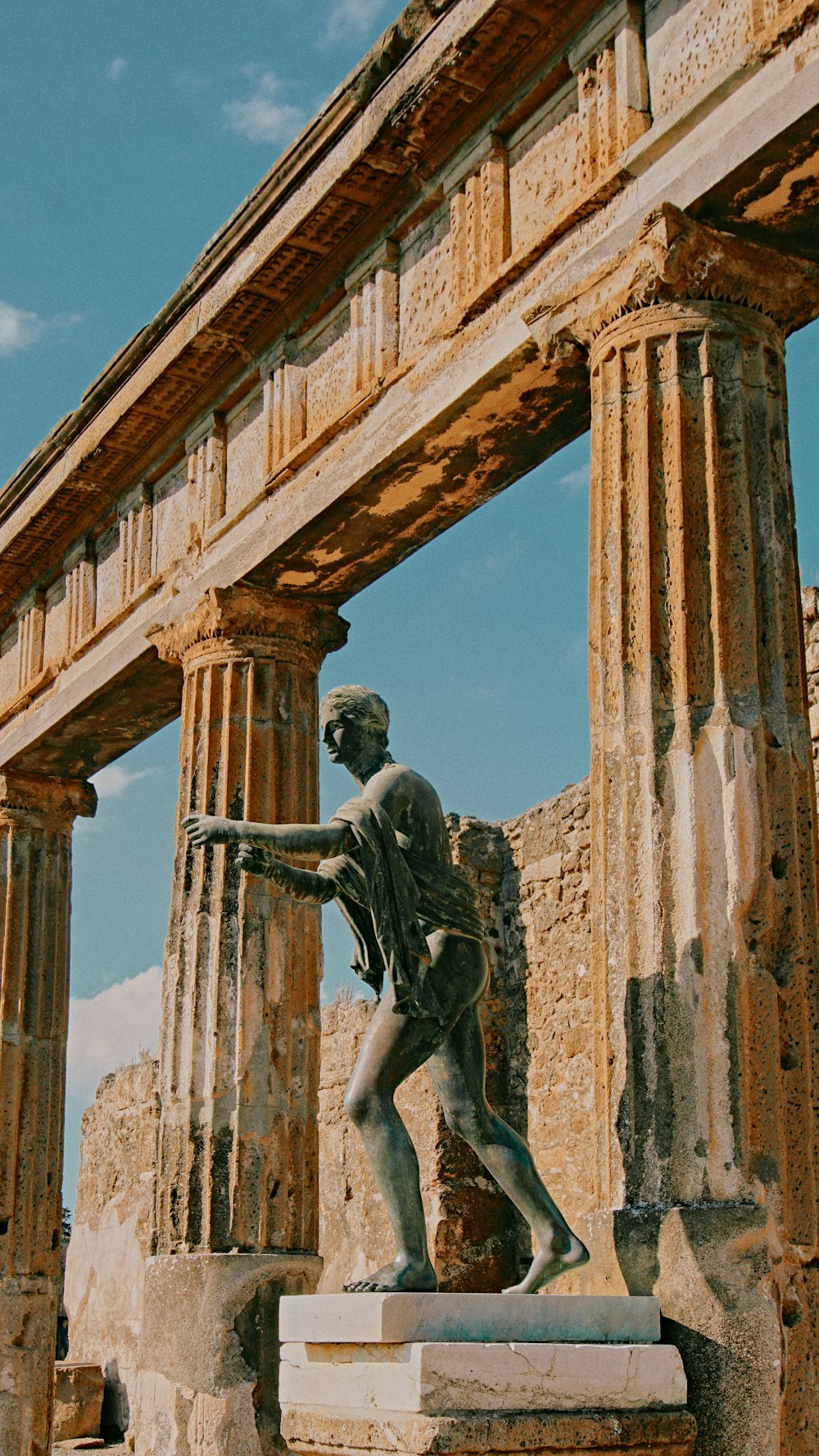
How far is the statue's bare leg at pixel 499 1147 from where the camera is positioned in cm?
597

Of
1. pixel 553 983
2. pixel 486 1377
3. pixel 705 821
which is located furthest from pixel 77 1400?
pixel 705 821

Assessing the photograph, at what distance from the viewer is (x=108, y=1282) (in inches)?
661

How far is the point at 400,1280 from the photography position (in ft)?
19.2

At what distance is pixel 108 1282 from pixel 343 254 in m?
11.1

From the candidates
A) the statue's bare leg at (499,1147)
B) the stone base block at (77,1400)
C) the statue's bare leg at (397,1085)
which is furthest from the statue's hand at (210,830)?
the stone base block at (77,1400)

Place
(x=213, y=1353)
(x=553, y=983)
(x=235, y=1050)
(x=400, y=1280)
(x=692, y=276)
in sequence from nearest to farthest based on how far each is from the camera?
(x=400, y=1280)
(x=692, y=276)
(x=213, y=1353)
(x=235, y=1050)
(x=553, y=983)

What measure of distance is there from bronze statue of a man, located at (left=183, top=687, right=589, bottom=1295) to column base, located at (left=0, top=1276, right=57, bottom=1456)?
643cm

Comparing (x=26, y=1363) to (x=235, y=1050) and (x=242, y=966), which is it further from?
(x=242, y=966)

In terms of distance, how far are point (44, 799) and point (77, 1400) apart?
5789 millimetres

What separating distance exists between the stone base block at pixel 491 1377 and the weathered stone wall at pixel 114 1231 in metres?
10.4

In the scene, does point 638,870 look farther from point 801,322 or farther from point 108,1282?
point 108,1282

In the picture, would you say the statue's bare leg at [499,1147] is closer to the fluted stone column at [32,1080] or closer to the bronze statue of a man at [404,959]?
the bronze statue of a man at [404,959]

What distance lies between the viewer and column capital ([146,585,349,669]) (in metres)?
9.85

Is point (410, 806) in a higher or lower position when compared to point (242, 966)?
higher
